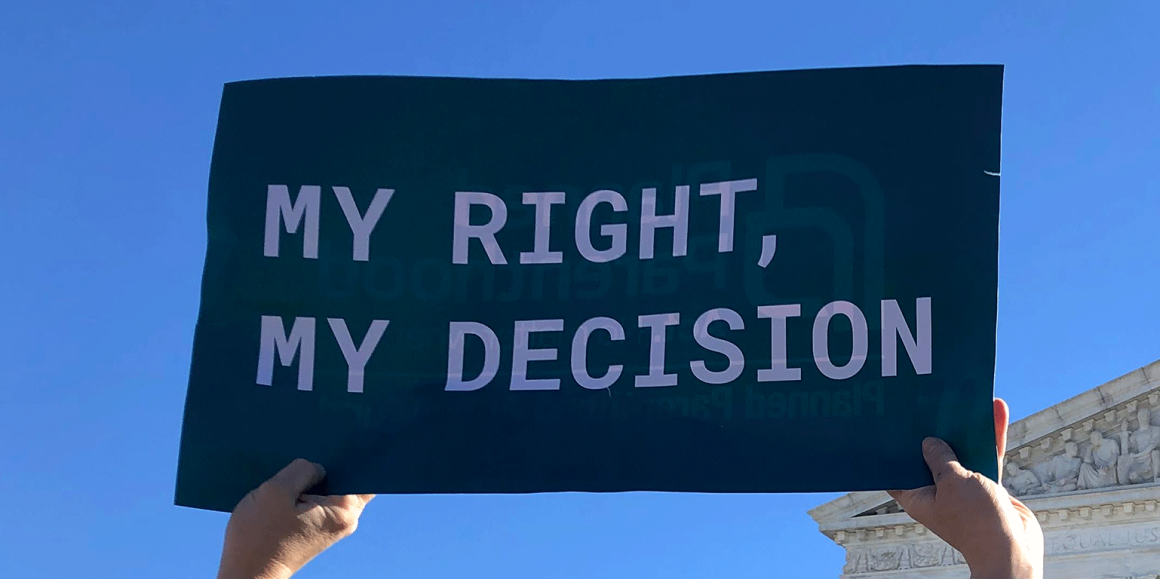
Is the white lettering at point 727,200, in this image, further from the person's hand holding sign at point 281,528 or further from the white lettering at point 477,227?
the person's hand holding sign at point 281,528

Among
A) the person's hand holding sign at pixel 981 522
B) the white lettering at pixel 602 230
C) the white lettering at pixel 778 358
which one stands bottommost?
the person's hand holding sign at pixel 981 522

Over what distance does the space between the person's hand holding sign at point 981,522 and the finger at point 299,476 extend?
3.77 feet

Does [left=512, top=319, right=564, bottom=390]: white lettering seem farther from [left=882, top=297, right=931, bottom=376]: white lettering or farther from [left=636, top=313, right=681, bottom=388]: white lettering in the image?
[left=882, top=297, right=931, bottom=376]: white lettering

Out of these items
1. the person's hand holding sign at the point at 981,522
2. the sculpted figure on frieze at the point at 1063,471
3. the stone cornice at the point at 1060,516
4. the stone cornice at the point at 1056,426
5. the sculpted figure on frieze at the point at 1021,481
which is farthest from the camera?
the sculpted figure on frieze at the point at 1021,481

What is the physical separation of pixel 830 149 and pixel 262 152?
4.05 feet

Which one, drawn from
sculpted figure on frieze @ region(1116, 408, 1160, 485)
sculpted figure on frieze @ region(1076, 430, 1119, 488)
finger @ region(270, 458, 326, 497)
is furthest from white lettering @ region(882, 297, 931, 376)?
sculpted figure on frieze @ region(1076, 430, 1119, 488)

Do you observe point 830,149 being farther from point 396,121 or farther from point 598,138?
point 396,121

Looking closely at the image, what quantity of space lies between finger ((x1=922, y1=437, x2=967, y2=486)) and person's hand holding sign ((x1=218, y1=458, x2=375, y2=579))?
3.65 ft

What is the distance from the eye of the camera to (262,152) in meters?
3.48

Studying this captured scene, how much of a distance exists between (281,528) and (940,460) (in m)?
1.22

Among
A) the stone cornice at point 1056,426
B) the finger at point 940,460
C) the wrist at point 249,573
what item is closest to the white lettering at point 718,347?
the finger at point 940,460

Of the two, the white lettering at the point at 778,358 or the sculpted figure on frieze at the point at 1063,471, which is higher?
the sculpted figure on frieze at the point at 1063,471

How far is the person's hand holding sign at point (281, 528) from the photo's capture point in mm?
2803

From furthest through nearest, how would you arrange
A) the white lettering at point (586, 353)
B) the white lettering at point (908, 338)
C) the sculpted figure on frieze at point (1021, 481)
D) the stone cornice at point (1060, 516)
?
the sculpted figure on frieze at point (1021, 481)
the stone cornice at point (1060, 516)
the white lettering at point (586, 353)
the white lettering at point (908, 338)
